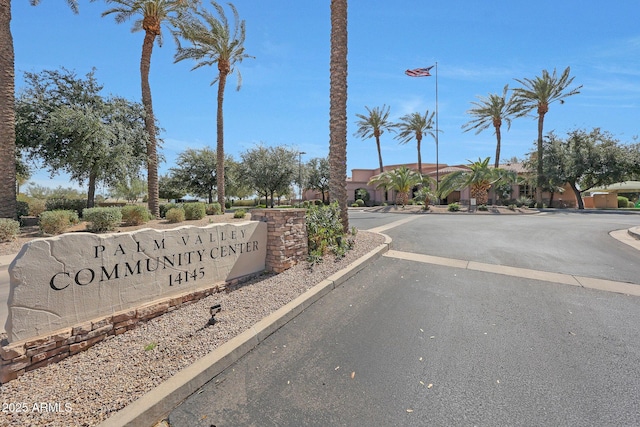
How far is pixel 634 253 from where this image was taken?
331 inches

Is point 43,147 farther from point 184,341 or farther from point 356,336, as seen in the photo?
point 356,336

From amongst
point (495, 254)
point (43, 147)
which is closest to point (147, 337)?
point (495, 254)

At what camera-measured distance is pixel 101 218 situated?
11.9 meters

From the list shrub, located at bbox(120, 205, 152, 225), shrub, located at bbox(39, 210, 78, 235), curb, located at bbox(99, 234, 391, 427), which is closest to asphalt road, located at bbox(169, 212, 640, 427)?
curb, located at bbox(99, 234, 391, 427)

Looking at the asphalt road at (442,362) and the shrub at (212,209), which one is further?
the shrub at (212,209)

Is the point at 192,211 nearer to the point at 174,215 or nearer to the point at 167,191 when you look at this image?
the point at 174,215

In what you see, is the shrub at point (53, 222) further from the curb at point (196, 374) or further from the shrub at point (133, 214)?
the curb at point (196, 374)

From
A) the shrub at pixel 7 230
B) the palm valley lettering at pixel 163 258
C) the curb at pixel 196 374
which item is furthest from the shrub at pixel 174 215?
the curb at pixel 196 374

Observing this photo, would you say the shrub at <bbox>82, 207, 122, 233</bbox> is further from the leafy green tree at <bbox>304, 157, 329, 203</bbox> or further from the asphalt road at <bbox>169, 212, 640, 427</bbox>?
the leafy green tree at <bbox>304, 157, 329, 203</bbox>

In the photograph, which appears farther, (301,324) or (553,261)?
(553,261)

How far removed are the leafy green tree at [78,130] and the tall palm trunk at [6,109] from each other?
1607mm

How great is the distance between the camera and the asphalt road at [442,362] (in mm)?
2531

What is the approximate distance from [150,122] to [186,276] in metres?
15.2

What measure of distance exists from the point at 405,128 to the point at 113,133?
37256 mm
